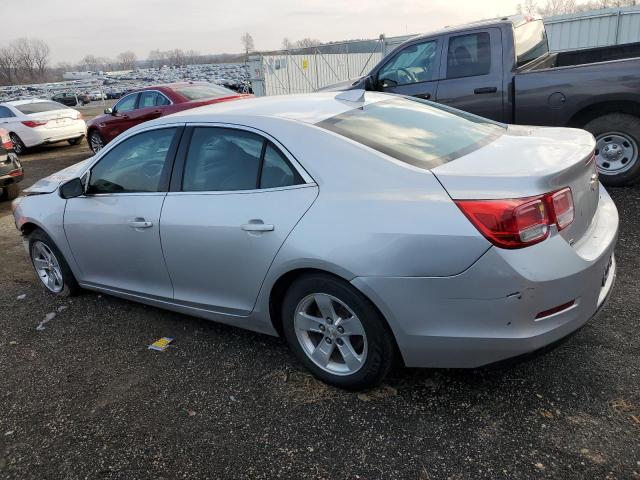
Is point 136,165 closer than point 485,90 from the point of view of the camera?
Yes

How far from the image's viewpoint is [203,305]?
3.35 meters

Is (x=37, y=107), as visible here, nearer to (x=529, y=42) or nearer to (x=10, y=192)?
(x=10, y=192)

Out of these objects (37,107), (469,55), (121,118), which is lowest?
(121,118)

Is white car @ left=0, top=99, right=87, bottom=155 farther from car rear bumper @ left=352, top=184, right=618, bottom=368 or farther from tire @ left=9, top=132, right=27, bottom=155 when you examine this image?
car rear bumper @ left=352, top=184, right=618, bottom=368

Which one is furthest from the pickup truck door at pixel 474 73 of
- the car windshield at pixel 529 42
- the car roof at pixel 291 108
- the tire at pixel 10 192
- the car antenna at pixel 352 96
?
the tire at pixel 10 192

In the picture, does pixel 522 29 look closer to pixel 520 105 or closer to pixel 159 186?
pixel 520 105

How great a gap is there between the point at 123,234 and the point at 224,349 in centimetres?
106

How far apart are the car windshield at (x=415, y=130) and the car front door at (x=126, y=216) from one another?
4.05ft

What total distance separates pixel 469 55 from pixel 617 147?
2020mm

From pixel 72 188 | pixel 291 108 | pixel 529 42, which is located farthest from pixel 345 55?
pixel 291 108

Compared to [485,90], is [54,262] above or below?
below

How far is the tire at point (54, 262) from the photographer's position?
173 inches

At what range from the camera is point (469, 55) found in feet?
21.3

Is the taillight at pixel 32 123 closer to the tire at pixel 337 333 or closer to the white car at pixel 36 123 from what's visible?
the white car at pixel 36 123
